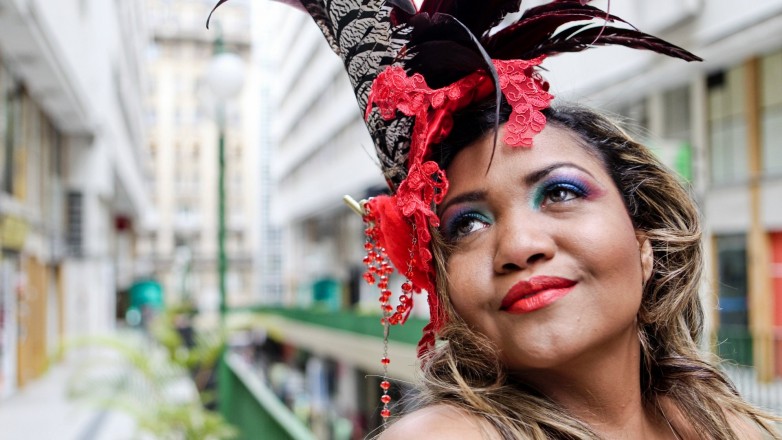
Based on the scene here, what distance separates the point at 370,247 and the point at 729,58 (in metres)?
14.1

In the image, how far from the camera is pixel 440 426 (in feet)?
4.24

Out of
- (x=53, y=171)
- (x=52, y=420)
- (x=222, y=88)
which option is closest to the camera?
(x=222, y=88)

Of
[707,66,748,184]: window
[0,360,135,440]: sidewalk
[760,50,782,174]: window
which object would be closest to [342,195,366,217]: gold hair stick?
[0,360,135,440]: sidewalk

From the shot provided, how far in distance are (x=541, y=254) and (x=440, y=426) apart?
34cm

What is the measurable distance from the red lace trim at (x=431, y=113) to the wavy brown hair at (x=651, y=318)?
36mm

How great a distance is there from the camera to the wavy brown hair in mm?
1497

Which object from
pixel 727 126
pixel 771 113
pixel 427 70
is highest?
pixel 771 113

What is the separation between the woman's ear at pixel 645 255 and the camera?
1.65 metres

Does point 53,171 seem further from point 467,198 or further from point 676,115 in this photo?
point 467,198

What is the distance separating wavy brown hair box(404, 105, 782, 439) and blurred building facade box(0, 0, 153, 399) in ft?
33.2

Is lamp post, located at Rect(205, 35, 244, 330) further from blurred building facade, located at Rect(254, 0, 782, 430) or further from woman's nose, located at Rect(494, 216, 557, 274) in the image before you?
woman's nose, located at Rect(494, 216, 557, 274)

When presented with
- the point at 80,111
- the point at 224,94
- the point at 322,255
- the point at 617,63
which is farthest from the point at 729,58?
the point at 322,255

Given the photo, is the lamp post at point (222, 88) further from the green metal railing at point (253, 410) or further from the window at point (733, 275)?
the window at point (733, 275)

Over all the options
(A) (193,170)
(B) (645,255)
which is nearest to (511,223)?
(B) (645,255)
